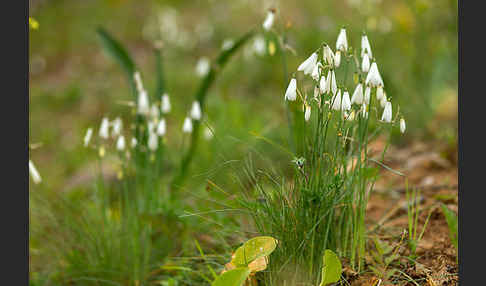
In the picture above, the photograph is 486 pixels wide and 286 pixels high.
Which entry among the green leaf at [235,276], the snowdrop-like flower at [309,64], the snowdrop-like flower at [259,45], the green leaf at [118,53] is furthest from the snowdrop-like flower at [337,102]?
the snowdrop-like flower at [259,45]

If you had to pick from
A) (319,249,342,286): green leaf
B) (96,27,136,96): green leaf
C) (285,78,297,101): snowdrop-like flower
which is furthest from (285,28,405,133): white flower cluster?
(96,27,136,96): green leaf

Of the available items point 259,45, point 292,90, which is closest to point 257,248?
point 292,90

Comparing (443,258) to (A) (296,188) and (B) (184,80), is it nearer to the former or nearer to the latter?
(A) (296,188)

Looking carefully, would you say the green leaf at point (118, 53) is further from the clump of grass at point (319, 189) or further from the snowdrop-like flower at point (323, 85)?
the snowdrop-like flower at point (323, 85)

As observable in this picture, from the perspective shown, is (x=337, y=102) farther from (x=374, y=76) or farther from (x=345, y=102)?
(x=374, y=76)

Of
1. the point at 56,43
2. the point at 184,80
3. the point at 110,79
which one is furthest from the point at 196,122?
the point at 56,43

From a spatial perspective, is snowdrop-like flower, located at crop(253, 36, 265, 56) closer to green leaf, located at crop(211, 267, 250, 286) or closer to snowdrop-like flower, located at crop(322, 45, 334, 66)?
snowdrop-like flower, located at crop(322, 45, 334, 66)
